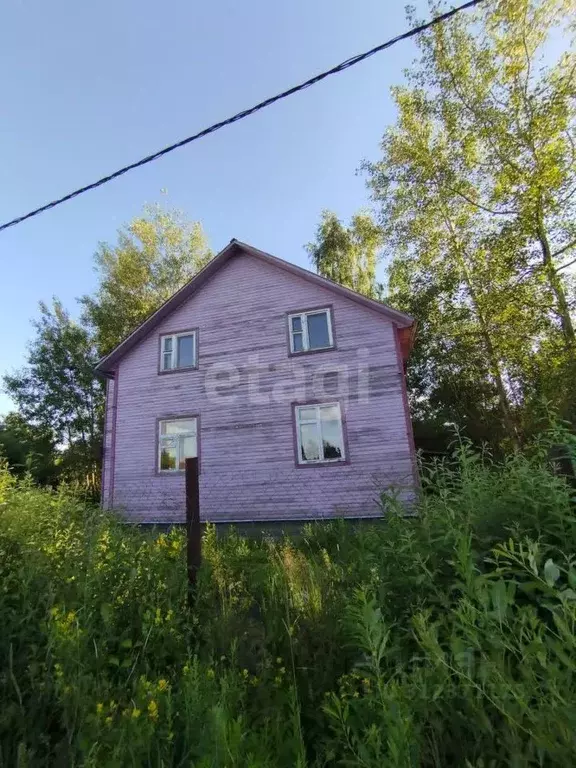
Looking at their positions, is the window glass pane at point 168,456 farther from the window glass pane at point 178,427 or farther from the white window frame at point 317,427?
the white window frame at point 317,427

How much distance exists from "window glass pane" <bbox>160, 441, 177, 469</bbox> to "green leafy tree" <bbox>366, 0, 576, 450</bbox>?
1325 cm

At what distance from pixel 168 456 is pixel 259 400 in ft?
11.9

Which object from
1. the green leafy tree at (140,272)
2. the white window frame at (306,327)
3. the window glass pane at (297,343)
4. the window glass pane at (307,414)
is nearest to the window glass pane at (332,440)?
the window glass pane at (307,414)

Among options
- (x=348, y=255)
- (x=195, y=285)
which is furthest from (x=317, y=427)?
(x=348, y=255)

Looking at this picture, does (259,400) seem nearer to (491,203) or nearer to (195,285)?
(195,285)

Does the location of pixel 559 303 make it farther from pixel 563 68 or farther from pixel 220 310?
pixel 220 310

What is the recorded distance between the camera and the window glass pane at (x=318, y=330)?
13.4 meters

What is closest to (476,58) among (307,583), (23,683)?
(307,583)

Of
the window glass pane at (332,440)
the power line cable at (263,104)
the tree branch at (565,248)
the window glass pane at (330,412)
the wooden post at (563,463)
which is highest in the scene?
the tree branch at (565,248)

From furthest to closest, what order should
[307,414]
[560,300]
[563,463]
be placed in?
[560,300], [307,414], [563,463]

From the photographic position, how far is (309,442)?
12.6 meters

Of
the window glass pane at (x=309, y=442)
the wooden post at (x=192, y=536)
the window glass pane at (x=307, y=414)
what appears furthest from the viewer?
the window glass pane at (x=307, y=414)

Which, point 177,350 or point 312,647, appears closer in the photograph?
point 312,647

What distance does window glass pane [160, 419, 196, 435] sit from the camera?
45.2ft
